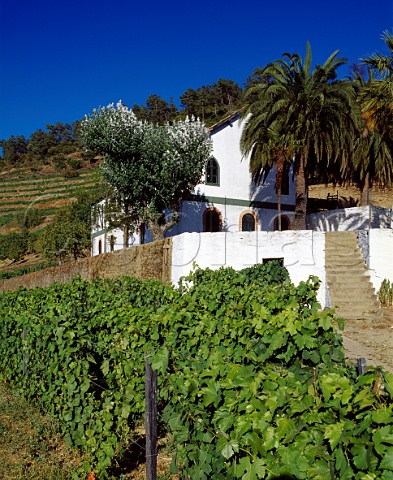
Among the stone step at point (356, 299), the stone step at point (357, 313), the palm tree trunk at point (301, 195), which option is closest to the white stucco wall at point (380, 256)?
the stone step at point (356, 299)

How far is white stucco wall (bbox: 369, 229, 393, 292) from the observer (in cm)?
1527

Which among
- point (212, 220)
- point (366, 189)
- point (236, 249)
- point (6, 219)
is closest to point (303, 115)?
point (236, 249)

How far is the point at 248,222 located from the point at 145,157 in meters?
8.72

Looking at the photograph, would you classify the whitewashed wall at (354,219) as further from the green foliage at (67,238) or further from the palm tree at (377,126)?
the green foliage at (67,238)

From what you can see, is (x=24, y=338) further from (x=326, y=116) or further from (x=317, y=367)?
(x=326, y=116)

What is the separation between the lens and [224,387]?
3.13 m

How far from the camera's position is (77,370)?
487 cm

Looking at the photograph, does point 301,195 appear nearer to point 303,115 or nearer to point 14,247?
point 303,115

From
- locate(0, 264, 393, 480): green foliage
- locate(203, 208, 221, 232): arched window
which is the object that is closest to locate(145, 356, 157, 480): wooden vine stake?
locate(0, 264, 393, 480): green foliage

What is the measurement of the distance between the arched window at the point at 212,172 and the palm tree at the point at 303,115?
18.3ft

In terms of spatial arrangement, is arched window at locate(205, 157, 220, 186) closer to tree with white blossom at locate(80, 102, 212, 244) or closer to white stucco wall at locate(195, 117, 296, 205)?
white stucco wall at locate(195, 117, 296, 205)

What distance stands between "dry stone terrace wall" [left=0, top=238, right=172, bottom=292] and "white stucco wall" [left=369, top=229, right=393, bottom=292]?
7.15m

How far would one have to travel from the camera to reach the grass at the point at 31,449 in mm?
4668

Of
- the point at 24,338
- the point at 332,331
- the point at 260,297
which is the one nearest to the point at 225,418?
the point at 332,331
